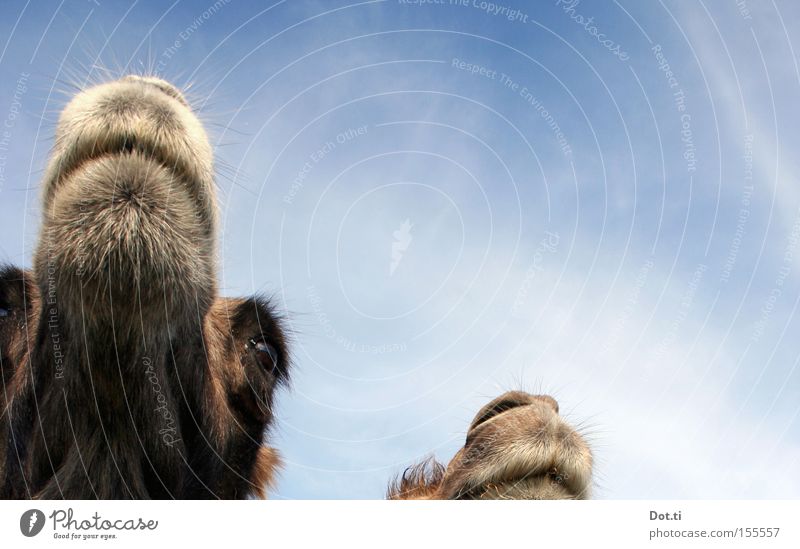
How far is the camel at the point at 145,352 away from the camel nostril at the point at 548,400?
66mm

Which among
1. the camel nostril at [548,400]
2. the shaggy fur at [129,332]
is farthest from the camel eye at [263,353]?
the camel nostril at [548,400]

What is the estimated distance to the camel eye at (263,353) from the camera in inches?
248

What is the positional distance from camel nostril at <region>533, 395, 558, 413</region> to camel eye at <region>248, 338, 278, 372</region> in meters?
1.99

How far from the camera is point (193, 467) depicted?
5.85 metres

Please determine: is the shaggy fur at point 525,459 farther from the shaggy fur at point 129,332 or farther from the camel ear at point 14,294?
the camel ear at point 14,294

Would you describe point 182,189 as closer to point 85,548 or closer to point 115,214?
point 115,214

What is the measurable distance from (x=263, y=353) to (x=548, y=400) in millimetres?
2157

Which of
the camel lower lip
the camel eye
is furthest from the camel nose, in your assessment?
the camel lower lip

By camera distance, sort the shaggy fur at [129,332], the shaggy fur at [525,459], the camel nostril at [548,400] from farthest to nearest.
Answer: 1. the camel nostril at [548,400]
2. the shaggy fur at [525,459]
3. the shaggy fur at [129,332]

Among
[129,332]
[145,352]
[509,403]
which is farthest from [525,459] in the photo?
[129,332]

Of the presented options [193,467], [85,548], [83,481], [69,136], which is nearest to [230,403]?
[193,467]

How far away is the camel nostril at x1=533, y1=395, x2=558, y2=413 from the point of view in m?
6.26

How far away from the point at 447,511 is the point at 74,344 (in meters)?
2.38

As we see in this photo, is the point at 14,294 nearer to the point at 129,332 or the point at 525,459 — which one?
the point at 129,332
